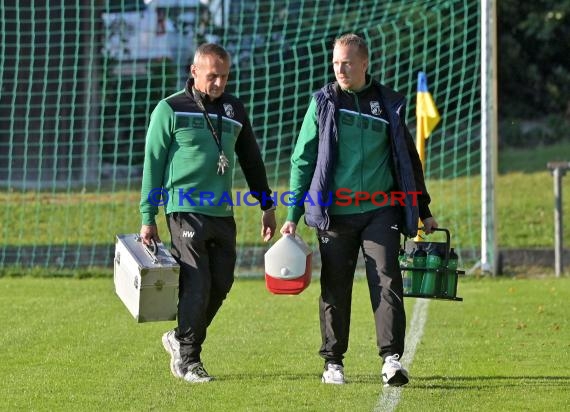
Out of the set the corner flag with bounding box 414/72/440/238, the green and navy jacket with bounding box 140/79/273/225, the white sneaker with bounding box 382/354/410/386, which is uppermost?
the corner flag with bounding box 414/72/440/238

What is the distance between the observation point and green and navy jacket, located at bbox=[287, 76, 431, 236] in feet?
23.6

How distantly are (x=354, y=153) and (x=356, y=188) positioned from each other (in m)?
0.20

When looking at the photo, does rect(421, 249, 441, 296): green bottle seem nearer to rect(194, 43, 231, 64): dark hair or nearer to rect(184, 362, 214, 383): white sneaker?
rect(184, 362, 214, 383): white sneaker

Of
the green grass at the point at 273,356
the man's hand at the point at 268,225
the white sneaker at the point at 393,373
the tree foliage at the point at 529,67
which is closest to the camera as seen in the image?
the green grass at the point at 273,356

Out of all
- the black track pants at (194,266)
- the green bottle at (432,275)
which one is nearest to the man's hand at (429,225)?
the green bottle at (432,275)

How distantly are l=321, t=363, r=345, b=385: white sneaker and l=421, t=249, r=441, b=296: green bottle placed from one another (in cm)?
67

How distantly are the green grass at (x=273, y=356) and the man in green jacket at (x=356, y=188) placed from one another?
39 centimetres

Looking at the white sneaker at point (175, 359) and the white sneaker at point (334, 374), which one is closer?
the white sneaker at point (334, 374)

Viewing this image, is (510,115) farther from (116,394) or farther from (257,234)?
(116,394)

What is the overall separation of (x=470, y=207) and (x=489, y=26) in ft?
12.5

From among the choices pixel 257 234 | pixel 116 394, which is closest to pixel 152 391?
pixel 116 394

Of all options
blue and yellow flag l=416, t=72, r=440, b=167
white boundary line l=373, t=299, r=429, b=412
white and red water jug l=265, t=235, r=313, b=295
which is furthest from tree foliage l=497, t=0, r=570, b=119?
white and red water jug l=265, t=235, r=313, b=295

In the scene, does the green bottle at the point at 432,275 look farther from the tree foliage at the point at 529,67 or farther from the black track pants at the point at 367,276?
the tree foliage at the point at 529,67

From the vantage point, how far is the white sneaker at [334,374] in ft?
23.8
